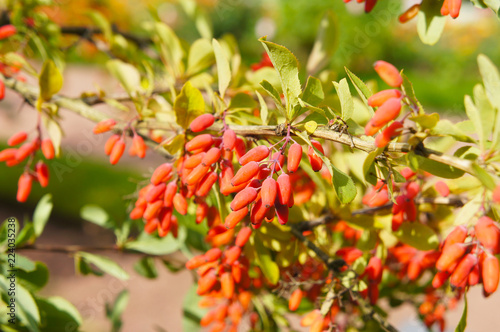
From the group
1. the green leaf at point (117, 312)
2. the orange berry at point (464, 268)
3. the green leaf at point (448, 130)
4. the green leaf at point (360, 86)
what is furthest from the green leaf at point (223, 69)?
the green leaf at point (117, 312)

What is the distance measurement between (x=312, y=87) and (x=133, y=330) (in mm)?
3371

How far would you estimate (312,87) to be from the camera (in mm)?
563

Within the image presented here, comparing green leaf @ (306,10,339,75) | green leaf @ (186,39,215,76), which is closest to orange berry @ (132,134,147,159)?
green leaf @ (186,39,215,76)

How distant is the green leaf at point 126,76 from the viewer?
928 mm

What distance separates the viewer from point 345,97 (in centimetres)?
54

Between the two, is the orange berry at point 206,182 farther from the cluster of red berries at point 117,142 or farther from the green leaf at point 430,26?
the green leaf at point 430,26

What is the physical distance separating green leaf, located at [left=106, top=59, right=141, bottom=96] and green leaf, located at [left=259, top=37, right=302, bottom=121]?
19.3 inches

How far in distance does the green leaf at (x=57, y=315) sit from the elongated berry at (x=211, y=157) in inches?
22.1

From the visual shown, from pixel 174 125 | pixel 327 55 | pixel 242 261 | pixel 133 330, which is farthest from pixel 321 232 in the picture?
pixel 133 330

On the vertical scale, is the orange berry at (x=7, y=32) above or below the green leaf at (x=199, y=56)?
above

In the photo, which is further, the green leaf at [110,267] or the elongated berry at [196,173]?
the green leaf at [110,267]

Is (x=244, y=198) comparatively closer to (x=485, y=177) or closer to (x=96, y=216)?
(x=485, y=177)

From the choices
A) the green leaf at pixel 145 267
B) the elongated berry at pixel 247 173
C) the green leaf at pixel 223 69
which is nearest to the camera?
the elongated berry at pixel 247 173

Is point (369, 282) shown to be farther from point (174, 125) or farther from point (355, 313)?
point (174, 125)
